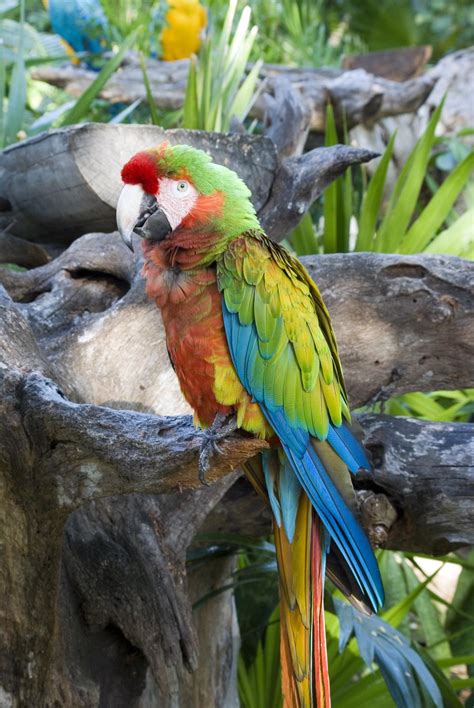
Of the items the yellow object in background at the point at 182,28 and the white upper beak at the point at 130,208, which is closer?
the white upper beak at the point at 130,208

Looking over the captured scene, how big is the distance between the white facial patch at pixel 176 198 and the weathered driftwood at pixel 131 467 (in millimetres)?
300

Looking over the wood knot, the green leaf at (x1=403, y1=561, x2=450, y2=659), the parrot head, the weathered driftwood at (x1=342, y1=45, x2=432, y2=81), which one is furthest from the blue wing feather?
the weathered driftwood at (x1=342, y1=45, x2=432, y2=81)

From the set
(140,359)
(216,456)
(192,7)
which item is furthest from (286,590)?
(192,7)

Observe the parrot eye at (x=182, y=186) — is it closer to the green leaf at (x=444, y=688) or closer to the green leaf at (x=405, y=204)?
the green leaf at (x=405, y=204)

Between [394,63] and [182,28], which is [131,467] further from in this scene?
[394,63]

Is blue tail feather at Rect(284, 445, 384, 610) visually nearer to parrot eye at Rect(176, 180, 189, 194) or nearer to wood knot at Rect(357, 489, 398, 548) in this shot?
wood knot at Rect(357, 489, 398, 548)

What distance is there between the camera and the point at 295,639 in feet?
3.88

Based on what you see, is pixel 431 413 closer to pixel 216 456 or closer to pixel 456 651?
pixel 456 651

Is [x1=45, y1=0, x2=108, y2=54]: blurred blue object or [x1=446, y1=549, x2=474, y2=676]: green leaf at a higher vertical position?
[x1=45, y1=0, x2=108, y2=54]: blurred blue object

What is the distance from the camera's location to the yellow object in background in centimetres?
355

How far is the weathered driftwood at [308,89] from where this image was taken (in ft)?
11.7

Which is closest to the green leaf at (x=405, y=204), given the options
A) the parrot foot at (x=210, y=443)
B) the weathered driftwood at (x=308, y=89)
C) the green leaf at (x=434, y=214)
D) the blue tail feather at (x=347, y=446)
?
the green leaf at (x=434, y=214)

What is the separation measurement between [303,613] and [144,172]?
0.69m

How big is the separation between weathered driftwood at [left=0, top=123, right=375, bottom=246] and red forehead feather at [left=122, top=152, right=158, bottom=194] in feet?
1.92
